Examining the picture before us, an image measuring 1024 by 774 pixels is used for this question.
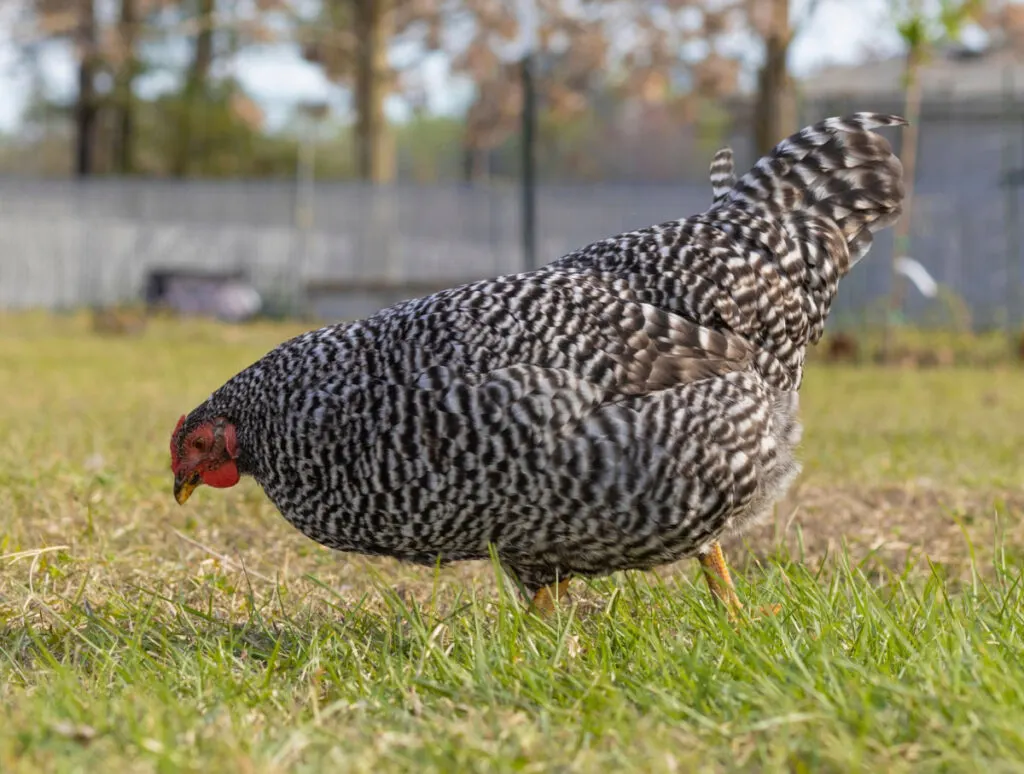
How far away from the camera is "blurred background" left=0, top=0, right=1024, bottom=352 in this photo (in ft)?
Result: 47.4

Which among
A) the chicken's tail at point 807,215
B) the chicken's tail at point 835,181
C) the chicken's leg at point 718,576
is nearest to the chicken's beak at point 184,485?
the chicken's leg at point 718,576

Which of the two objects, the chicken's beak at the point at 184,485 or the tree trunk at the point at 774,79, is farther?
the tree trunk at the point at 774,79

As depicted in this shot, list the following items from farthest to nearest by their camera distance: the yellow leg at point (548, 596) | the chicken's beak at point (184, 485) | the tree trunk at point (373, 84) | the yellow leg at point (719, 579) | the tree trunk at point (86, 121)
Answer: the tree trunk at point (86, 121), the tree trunk at point (373, 84), the chicken's beak at point (184, 485), the yellow leg at point (548, 596), the yellow leg at point (719, 579)

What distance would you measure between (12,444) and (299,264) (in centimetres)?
1265

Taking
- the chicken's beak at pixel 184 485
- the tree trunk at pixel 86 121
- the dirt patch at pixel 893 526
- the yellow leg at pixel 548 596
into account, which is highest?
the tree trunk at pixel 86 121

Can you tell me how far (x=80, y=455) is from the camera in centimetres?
537

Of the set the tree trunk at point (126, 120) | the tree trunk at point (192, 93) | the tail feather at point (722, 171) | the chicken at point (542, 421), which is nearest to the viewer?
the chicken at point (542, 421)

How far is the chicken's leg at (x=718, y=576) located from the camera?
3014 millimetres

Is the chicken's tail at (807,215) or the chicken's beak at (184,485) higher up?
the chicken's tail at (807,215)

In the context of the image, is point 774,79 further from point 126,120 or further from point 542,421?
point 126,120

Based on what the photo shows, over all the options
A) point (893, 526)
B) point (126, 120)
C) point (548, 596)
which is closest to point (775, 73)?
point (893, 526)

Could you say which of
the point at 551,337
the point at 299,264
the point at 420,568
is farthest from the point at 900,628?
the point at 299,264

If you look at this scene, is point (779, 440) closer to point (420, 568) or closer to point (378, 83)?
point (420, 568)

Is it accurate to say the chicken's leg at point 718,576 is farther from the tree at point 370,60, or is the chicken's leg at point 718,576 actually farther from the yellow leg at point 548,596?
the tree at point 370,60
